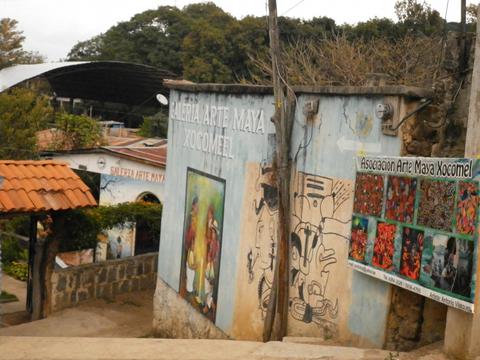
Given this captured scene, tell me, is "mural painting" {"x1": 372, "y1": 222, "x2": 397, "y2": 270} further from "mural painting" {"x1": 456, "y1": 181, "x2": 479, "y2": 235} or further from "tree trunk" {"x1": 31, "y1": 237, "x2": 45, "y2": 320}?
"tree trunk" {"x1": 31, "y1": 237, "x2": 45, "y2": 320}

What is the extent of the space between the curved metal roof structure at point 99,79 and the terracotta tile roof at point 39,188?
14327 millimetres

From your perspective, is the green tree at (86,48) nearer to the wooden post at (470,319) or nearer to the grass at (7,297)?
the grass at (7,297)

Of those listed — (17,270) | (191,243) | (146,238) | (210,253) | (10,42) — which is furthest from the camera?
(10,42)

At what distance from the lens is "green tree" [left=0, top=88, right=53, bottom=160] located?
25.5 meters

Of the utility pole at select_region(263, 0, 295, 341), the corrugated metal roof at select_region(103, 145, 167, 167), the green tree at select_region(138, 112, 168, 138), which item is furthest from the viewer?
the green tree at select_region(138, 112, 168, 138)

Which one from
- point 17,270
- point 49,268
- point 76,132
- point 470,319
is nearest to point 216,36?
point 76,132

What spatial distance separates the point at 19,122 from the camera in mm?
26703

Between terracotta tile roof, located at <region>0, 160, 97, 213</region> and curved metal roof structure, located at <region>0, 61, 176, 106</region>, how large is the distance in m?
14.3

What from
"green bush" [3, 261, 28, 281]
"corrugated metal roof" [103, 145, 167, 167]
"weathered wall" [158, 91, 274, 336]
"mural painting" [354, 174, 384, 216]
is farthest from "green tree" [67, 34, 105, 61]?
"mural painting" [354, 174, 384, 216]

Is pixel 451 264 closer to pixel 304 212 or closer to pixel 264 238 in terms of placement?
pixel 304 212

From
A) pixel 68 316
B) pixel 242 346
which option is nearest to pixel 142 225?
pixel 68 316

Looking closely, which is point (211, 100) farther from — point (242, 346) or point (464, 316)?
point (464, 316)

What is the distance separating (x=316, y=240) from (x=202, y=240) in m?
3.44

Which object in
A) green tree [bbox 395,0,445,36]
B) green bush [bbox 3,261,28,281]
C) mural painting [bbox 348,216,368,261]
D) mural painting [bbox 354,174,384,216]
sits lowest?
green bush [bbox 3,261,28,281]
